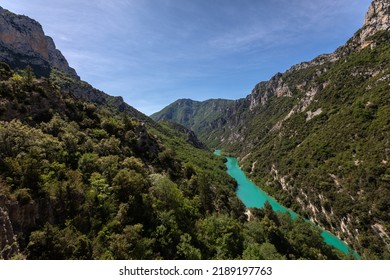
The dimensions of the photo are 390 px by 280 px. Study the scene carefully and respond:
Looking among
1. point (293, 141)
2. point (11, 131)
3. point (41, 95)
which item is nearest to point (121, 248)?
point (11, 131)

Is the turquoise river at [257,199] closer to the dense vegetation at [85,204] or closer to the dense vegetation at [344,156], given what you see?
the dense vegetation at [344,156]

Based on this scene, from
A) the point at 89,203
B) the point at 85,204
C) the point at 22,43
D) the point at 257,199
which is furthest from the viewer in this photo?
the point at 22,43

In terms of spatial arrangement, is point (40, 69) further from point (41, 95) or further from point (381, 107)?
point (381, 107)

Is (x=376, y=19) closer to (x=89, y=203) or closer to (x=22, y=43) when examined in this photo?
(x=89, y=203)

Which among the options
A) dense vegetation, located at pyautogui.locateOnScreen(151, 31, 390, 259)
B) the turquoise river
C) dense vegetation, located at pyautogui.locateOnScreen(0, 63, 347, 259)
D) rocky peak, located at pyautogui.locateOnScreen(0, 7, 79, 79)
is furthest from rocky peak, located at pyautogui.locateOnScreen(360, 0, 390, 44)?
rocky peak, located at pyautogui.locateOnScreen(0, 7, 79, 79)

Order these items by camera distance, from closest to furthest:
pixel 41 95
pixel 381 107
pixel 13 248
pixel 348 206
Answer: pixel 13 248 < pixel 41 95 < pixel 348 206 < pixel 381 107

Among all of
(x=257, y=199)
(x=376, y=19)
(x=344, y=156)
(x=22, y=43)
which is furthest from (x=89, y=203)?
(x=22, y=43)

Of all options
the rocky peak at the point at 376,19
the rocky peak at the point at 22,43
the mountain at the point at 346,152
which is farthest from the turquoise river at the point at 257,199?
the rocky peak at the point at 22,43
